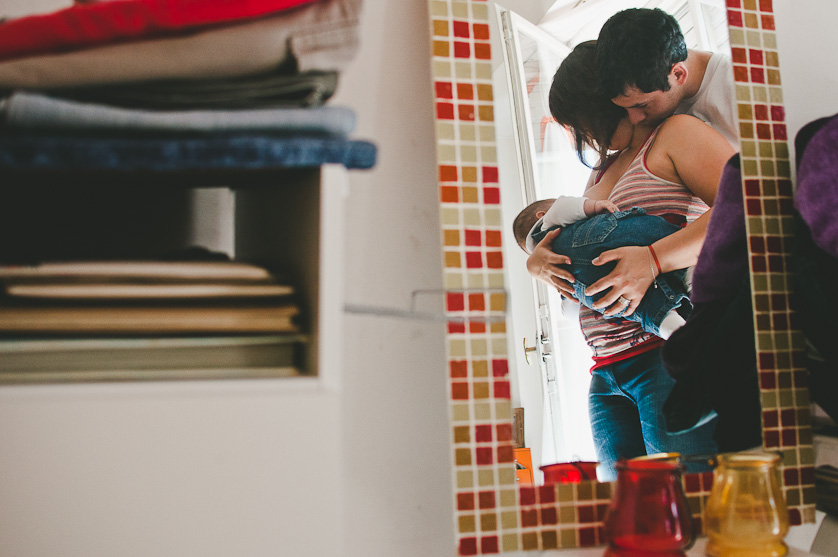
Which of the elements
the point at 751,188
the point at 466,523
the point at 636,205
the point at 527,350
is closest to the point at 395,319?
the point at 527,350

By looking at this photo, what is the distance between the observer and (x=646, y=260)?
897mm

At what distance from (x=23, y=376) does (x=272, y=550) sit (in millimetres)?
302

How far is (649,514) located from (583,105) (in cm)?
61

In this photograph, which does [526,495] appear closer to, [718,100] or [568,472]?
[568,472]

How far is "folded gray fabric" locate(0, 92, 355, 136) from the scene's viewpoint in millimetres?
524

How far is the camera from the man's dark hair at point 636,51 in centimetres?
93

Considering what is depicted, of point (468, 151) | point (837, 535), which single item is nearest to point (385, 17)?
point (468, 151)

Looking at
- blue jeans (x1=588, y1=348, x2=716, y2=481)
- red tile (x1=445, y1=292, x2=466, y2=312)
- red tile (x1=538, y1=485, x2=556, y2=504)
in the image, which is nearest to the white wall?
red tile (x1=445, y1=292, x2=466, y2=312)

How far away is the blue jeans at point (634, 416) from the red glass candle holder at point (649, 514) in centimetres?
14

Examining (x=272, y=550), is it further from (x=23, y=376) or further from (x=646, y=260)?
(x=646, y=260)

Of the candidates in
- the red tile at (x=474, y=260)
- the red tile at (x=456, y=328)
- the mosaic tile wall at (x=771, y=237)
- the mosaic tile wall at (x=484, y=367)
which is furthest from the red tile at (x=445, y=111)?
the mosaic tile wall at (x=771, y=237)

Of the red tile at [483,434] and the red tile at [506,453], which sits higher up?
the red tile at [483,434]

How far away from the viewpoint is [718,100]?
3.28ft

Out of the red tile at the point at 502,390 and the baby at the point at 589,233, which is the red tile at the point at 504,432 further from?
the baby at the point at 589,233
